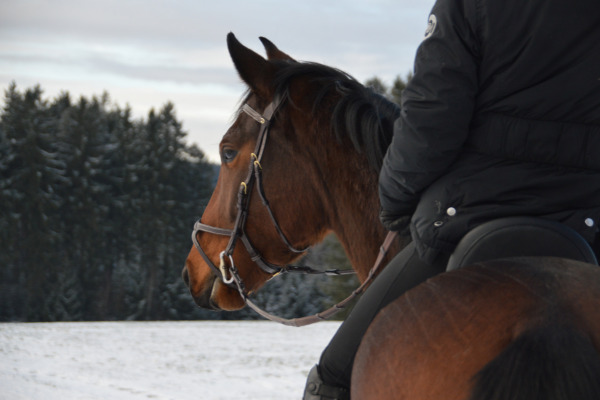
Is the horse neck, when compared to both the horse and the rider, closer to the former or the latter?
the horse

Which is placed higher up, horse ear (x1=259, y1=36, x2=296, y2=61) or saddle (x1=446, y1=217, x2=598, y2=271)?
horse ear (x1=259, y1=36, x2=296, y2=61)

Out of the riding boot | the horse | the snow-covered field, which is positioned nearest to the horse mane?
the horse

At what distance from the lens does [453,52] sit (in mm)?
1398

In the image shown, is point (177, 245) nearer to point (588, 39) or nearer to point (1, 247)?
point (1, 247)

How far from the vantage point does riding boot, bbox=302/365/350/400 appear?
1570 millimetres

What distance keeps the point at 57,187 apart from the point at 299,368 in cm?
3913

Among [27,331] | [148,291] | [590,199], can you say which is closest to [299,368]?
[27,331]

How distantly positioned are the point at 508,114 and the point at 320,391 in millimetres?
787

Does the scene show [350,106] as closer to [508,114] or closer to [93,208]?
[508,114]

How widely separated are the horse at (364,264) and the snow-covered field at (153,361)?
3.38m

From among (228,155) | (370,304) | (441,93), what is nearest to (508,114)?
(441,93)

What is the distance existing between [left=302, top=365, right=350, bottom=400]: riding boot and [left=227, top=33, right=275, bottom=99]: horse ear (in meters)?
1.03

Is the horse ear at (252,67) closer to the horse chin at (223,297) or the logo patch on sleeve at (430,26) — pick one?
the horse chin at (223,297)

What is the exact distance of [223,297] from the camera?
243cm
